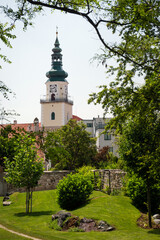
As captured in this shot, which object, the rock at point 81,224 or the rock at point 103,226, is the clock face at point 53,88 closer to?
the rock at point 81,224

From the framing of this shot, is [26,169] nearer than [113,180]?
Yes

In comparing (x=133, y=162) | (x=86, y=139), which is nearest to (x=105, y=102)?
(x=133, y=162)

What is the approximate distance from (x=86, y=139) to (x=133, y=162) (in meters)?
25.0

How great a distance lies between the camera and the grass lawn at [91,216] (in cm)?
1458

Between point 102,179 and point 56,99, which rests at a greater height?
point 56,99

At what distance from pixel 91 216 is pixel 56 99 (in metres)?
67.3

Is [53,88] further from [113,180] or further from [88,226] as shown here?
[88,226]

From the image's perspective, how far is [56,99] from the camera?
83.8 meters

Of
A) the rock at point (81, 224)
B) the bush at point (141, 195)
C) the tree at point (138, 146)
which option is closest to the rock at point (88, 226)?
the rock at point (81, 224)

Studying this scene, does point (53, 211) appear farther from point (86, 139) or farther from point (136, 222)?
point (86, 139)

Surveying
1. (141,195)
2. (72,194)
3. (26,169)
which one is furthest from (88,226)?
(26,169)

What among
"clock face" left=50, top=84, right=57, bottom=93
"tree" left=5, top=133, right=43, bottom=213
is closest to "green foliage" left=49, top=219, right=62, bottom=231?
"tree" left=5, top=133, right=43, bottom=213

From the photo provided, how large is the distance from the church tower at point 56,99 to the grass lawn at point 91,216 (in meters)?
56.1

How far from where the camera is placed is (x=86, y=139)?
1660 inches
